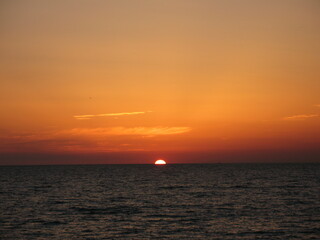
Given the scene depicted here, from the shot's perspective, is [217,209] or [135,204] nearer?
[217,209]

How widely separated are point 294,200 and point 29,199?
42.0 metres

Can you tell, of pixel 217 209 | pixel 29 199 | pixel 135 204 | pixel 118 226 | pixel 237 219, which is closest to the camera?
pixel 118 226

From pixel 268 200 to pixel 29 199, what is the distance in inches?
1502

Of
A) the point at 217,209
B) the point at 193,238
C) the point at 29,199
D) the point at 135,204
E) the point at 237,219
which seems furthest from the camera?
the point at 29,199

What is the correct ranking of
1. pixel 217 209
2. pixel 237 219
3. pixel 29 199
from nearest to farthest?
1. pixel 237 219
2. pixel 217 209
3. pixel 29 199

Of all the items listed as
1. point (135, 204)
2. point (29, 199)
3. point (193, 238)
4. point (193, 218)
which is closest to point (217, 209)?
point (193, 218)

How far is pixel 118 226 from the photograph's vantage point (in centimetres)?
4062

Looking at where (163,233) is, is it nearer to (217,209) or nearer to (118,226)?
(118,226)

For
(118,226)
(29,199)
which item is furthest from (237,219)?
(29,199)

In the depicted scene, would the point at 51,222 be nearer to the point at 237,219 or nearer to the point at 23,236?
the point at 23,236

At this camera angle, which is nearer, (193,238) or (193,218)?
(193,238)

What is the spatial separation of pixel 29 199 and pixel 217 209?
31990 millimetres

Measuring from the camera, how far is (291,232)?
123 ft

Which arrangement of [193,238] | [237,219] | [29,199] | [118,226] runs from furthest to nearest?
[29,199] < [237,219] < [118,226] < [193,238]
